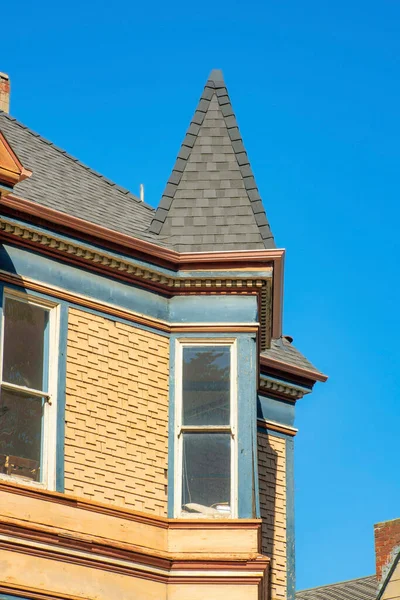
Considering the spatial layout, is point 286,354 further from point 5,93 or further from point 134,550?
point 5,93

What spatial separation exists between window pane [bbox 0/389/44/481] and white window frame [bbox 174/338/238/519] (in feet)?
5.71

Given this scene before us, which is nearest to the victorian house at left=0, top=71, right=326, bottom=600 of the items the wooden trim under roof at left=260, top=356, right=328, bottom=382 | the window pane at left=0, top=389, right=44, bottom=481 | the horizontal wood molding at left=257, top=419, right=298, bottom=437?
the window pane at left=0, top=389, right=44, bottom=481

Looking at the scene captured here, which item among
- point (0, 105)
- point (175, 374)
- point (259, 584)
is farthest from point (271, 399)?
point (0, 105)

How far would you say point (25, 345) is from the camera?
16625 mm

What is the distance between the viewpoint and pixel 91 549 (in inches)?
616

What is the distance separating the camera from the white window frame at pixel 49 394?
1584cm

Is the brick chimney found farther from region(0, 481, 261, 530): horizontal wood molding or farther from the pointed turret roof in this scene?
region(0, 481, 261, 530): horizontal wood molding

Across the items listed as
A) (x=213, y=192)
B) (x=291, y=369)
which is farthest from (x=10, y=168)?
(x=291, y=369)

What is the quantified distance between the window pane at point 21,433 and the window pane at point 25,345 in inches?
11.0

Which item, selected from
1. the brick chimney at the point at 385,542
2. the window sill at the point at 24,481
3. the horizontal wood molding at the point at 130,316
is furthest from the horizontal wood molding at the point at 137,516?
the brick chimney at the point at 385,542

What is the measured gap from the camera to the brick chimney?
25.1 meters

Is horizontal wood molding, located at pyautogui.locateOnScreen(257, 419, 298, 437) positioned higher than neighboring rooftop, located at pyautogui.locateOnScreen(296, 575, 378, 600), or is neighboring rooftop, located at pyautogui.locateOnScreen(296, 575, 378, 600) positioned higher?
horizontal wood molding, located at pyautogui.locateOnScreen(257, 419, 298, 437)

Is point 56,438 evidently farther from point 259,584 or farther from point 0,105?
point 0,105

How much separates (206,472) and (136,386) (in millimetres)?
1310
